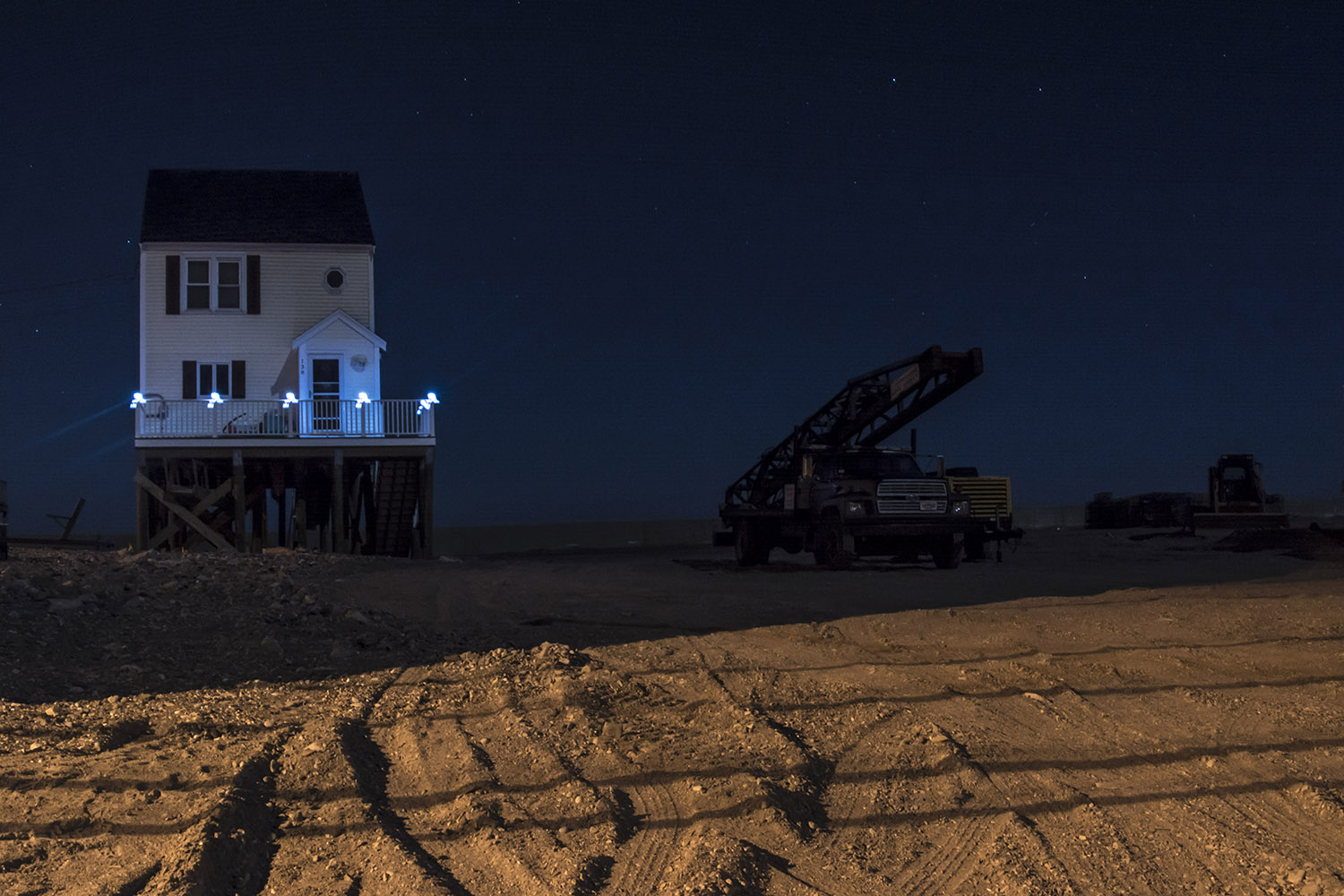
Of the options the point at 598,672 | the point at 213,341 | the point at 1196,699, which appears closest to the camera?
the point at 1196,699

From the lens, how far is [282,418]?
24766 mm

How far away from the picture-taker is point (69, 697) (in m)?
7.38

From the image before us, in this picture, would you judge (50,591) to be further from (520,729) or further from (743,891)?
(743,891)

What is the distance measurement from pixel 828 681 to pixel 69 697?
5.44 meters

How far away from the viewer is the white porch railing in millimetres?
24219

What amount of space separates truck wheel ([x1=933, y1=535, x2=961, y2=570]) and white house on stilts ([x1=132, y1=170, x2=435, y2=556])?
12.3 m

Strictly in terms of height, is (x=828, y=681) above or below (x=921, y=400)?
below

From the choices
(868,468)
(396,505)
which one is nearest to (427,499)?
(396,505)

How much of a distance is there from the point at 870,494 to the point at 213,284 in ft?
→ 61.6

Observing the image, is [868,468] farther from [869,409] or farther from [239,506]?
[239,506]

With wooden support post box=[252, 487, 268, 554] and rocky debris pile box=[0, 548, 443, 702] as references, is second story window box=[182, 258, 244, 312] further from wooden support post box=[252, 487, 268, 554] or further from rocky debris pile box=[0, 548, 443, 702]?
rocky debris pile box=[0, 548, 443, 702]

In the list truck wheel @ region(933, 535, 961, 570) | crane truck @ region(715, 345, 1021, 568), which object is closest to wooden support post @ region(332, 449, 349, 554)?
crane truck @ region(715, 345, 1021, 568)

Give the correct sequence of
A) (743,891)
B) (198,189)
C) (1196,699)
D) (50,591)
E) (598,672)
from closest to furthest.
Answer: (743,891), (1196,699), (598,672), (50,591), (198,189)

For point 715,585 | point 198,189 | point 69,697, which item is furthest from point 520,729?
point 198,189
